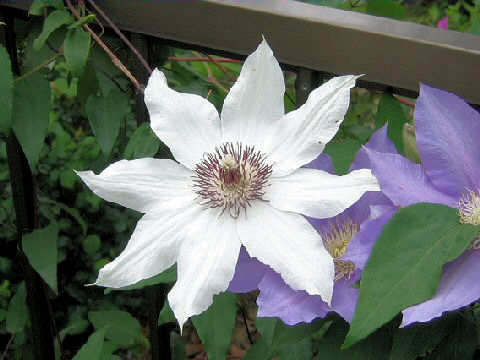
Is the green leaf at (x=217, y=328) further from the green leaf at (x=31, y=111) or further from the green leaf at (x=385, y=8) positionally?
the green leaf at (x=385, y=8)

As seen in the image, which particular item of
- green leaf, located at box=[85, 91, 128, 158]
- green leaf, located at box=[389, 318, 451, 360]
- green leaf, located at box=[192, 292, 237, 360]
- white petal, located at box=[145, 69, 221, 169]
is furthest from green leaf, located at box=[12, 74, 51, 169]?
green leaf, located at box=[389, 318, 451, 360]

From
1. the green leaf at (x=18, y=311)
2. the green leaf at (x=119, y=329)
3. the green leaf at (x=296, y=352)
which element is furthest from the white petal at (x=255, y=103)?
the green leaf at (x=18, y=311)

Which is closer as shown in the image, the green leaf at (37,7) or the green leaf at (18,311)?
the green leaf at (37,7)

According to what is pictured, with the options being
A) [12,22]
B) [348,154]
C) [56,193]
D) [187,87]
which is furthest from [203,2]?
[56,193]

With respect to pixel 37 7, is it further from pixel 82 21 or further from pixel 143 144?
→ pixel 143 144

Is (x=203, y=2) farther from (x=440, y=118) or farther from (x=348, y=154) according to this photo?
(x=440, y=118)

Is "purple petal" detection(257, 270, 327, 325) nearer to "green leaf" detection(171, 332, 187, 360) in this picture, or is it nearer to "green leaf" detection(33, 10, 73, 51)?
"green leaf" detection(33, 10, 73, 51)
